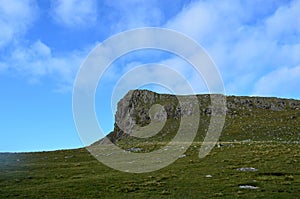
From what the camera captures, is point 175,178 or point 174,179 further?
point 175,178

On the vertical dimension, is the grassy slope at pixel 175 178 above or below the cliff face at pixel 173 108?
below

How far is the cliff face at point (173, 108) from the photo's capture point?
123 metres

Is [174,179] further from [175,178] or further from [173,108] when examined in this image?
[173,108]

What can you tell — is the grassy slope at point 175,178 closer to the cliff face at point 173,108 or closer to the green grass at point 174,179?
the green grass at point 174,179

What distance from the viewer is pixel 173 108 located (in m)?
126

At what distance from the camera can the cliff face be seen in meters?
123

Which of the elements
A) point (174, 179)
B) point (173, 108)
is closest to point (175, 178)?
point (174, 179)

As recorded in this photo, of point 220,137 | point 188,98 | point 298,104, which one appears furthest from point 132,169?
point 298,104

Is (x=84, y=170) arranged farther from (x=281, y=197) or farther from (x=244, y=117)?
(x=244, y=117)

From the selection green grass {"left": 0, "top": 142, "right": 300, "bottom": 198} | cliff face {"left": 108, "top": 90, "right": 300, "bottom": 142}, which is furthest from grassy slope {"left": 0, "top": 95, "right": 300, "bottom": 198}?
cliff face {"left": 108, "top": 90, "right": 300, "bottom": 142}

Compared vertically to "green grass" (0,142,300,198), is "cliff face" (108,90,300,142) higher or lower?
higher

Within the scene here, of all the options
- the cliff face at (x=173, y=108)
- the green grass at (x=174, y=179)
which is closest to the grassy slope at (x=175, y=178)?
the green grass at (x=174, y=179)

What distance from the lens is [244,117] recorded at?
119 m

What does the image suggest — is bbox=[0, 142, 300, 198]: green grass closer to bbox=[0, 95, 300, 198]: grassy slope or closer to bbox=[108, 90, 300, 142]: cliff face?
bbox=[0, 95, 300, 198]: grassy slope
